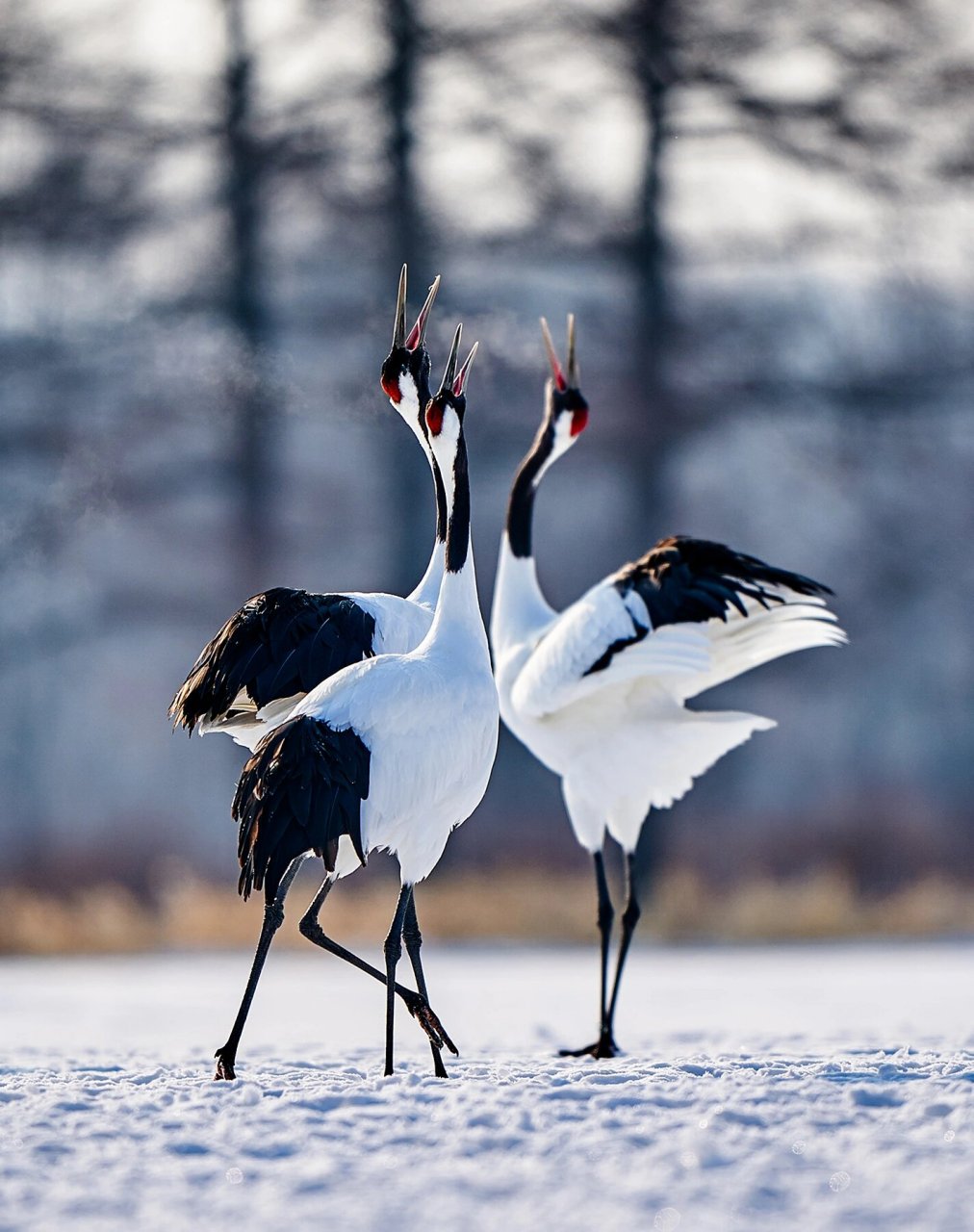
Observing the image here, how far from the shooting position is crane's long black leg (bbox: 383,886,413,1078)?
507 centimetres

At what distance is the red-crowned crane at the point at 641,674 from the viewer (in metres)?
6.36

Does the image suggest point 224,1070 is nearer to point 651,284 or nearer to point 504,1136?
point 504,1136

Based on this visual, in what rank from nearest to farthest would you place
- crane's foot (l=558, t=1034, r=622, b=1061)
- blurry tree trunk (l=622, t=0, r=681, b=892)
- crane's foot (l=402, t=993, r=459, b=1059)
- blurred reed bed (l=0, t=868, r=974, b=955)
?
crane's foot (l=402, t=993, r=459, b=1059), crane's foot (l=558, t=1034, r=622, b=1061), blurred reed bed (l=0, t=868, r=974, b=955), blurry tree trunk (l=622, t=0, r=681, b=892)

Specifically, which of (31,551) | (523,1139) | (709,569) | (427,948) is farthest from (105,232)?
(523,1139)

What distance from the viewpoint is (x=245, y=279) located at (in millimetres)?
14750

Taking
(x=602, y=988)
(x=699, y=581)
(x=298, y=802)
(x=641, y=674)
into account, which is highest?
(x=699, y=581)

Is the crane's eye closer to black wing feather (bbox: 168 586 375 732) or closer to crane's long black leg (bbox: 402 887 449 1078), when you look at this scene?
black wing feather (bbox: 168 586 375 732)

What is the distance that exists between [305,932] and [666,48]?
9829 millimetres

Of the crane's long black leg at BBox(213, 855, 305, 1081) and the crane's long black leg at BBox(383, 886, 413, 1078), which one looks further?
the crane's long black leg at BBox(383, 886, 413, 1078)

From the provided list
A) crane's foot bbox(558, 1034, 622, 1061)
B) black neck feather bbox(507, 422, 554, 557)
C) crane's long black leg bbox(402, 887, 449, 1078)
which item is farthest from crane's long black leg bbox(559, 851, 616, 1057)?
black neck feather bbox(507, 422, 554, 557)

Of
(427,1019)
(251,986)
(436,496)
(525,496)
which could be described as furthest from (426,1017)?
(525,496)

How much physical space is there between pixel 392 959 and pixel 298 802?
0.62m

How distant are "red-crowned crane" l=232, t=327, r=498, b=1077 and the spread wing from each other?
102 cm

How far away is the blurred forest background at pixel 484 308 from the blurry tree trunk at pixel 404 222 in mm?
26
